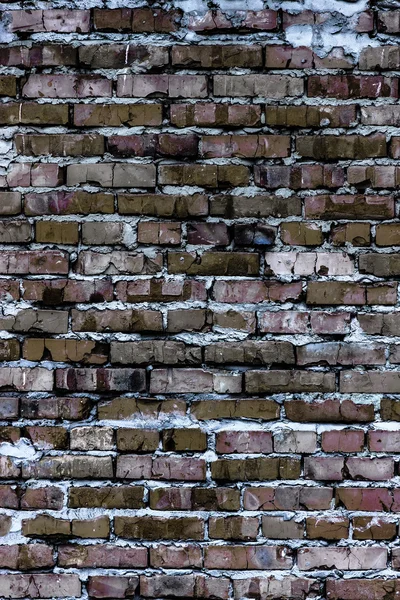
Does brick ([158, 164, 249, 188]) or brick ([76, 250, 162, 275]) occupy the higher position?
brick ([158, 164, 249, 188])

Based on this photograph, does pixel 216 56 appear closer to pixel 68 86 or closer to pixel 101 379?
pixel 68 86

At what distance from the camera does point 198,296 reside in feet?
5.59

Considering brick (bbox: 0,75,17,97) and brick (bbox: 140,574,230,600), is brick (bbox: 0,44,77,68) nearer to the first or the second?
brick (bbox: 0,75,17,97)

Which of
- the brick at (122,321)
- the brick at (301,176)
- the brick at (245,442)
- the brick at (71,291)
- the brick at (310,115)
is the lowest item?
the brick at (245,442)

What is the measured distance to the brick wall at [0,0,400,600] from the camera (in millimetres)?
1681

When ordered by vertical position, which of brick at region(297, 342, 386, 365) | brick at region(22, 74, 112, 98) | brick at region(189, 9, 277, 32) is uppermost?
brick at region(189, 9, 277, 32)

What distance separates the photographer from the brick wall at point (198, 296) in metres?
1.68

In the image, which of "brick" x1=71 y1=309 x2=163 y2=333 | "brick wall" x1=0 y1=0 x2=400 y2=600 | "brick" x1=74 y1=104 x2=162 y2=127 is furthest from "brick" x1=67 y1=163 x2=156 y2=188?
"brick" x1=71 y1=309 x2=163 y2=333

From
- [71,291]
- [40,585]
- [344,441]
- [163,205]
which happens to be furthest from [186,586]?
[163,205]

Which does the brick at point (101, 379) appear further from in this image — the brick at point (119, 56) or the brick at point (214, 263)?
the brick at point (119, 56)

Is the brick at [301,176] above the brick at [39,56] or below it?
below

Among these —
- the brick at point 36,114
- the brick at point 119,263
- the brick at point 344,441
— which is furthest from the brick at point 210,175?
the brick at point 344,441

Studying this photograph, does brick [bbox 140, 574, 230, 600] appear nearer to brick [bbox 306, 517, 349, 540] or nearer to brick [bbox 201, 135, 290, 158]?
brick [bbox 306, 517, 349, 540]

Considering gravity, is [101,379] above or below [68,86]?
below
